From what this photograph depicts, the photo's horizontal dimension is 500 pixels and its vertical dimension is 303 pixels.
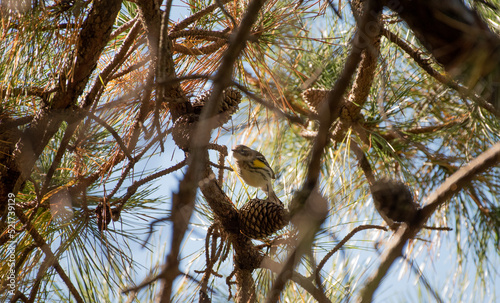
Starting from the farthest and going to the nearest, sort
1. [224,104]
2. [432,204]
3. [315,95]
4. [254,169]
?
[254,169] → [315,95] → [224,104] → [432,204]

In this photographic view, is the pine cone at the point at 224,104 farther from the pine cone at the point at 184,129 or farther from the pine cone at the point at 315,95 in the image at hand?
the pine cone at the point at 315,95

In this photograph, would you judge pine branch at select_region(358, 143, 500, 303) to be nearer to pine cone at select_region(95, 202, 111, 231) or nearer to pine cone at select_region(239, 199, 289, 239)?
pine cone at select_region(239, 199, 289, 239)

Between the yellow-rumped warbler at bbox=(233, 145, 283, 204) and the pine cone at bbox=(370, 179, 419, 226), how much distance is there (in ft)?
2.98

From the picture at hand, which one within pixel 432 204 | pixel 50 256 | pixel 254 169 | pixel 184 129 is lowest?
pixel 432 204

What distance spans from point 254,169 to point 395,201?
111 centimetres

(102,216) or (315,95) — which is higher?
(315,95)

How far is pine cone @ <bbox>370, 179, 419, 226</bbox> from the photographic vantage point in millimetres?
599

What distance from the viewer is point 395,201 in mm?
621

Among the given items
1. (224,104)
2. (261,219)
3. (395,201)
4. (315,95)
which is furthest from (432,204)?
(315,95)

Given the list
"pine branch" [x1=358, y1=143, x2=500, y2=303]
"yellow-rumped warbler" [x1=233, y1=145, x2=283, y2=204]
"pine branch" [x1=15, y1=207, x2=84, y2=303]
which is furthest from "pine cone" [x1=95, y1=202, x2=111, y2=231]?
"pine branch" [x1=358, y1=143, x2=500, y2=303]

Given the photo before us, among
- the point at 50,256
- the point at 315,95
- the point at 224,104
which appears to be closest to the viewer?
the point at 50,256

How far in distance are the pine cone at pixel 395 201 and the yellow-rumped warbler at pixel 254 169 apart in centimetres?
91

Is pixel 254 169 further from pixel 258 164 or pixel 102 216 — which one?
pixel 102 216

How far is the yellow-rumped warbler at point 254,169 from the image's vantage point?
65.4 inches
